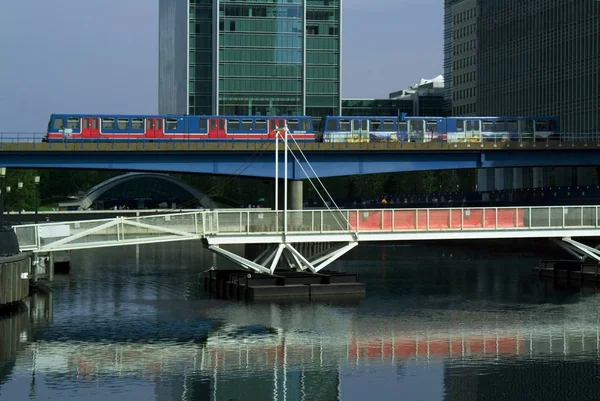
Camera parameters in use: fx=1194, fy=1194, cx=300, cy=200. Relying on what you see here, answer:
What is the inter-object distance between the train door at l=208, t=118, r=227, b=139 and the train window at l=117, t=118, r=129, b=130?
7676 millimetres

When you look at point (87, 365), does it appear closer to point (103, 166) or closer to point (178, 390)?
point (178, 390)

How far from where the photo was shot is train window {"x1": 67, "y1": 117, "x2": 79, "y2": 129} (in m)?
108

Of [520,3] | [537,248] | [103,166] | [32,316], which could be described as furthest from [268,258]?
[520,3]

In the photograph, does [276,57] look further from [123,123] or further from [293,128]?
[123,123]

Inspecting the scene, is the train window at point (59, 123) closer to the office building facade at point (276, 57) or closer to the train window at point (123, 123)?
the train window at point (123, 123)

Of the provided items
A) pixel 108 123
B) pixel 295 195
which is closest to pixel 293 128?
pixel 295 195

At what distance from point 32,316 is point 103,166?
4607 centimetres

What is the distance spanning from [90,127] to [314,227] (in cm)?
4846

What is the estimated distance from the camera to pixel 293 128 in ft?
368

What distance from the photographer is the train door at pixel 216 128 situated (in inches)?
4382

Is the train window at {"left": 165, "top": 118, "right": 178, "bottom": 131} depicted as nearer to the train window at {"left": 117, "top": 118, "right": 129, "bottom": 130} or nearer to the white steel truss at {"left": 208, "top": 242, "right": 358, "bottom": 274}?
the train window at {"left": 117, "top": 118, "right": 129, "bottom": 130}

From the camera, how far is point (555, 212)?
68.7m

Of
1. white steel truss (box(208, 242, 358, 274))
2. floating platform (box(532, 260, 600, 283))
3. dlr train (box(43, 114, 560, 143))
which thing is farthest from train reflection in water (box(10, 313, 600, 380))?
dlr train (box(43, 114, 560, 143))

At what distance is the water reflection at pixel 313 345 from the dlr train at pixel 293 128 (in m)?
35.2
